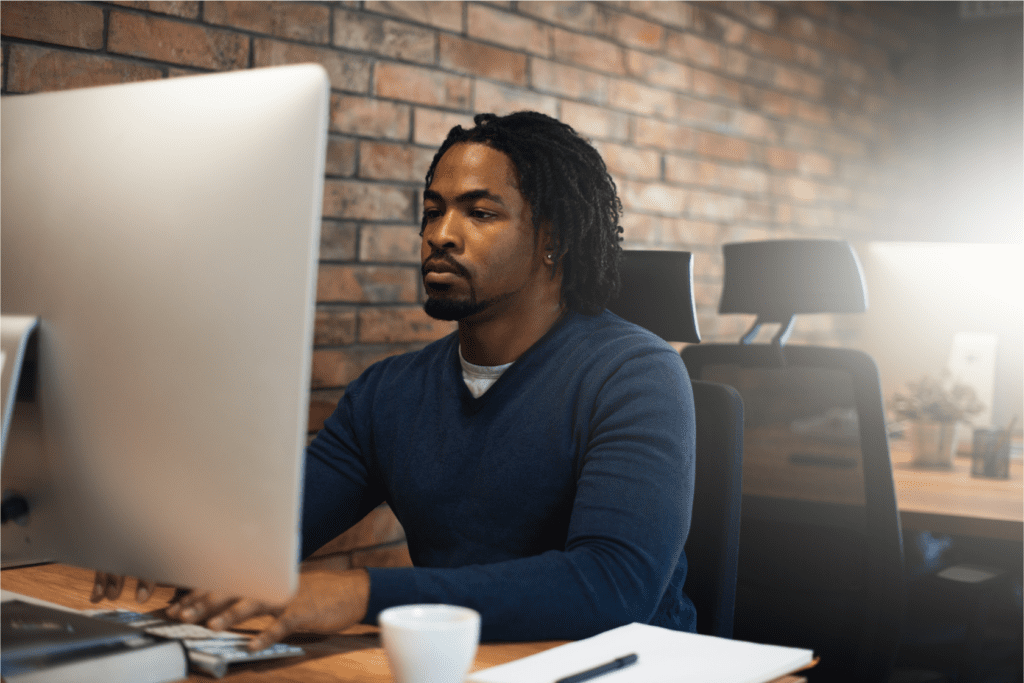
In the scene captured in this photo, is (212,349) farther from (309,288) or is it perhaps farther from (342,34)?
(342,34)

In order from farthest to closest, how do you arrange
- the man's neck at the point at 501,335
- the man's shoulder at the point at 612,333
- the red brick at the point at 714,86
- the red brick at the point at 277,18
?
the red brick at the point at 714,86
the red brick at the point at 277,18
the man's neck at the point at 501,335
the man's shoulder at the point at 612,333

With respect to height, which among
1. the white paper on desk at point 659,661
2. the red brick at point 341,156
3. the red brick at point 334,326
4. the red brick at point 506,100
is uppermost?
the red brick at point 506,100

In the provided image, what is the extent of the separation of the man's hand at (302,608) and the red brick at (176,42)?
101cm

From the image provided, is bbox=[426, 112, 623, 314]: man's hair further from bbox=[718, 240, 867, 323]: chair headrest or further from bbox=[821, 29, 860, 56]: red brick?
bbox=[821, 29, 860, 56]: red brick

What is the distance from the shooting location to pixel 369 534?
1941mm

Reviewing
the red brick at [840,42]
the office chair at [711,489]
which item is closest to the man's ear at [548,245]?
the office chair at [711,489]

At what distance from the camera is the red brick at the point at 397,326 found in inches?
75.2

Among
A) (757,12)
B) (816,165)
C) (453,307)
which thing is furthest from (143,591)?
(816,165)

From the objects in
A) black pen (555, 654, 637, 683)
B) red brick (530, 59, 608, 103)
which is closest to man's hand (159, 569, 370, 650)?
black pen (555, 654, 637, 683)

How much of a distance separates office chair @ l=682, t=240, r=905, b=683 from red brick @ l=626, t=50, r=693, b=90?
2.46 ft

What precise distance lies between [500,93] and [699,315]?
1.05 meters

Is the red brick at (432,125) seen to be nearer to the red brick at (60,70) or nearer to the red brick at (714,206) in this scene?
the red brick at (60,70)

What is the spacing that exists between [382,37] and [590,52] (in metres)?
0.71

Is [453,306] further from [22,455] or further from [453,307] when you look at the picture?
[22,455]
